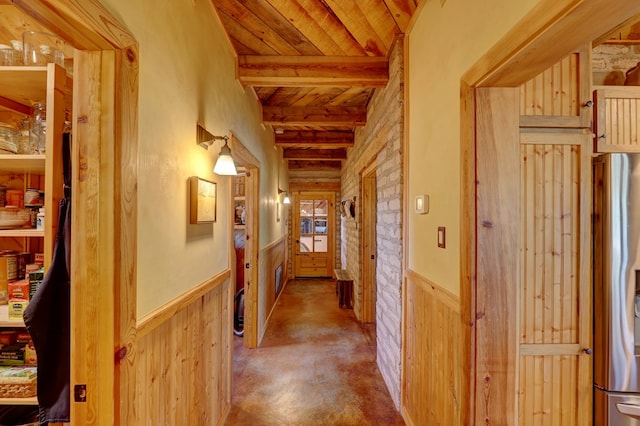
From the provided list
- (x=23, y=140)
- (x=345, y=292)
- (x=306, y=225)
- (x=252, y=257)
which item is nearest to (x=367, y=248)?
(x=345, y=292)

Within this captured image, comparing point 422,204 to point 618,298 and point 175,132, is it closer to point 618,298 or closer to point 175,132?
point 618,298

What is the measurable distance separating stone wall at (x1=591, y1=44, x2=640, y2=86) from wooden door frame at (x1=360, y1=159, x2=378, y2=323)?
2334 mm

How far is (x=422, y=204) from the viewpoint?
1718 millimetres

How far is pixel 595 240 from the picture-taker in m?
1.38

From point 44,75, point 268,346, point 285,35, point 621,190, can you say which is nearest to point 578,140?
point 621,190

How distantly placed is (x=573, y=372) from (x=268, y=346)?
2639 millimetres

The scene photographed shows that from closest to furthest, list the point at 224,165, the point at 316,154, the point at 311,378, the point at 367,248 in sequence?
the point at 224,165 → the point at 311,378 → the point at 367,248 → the point at 316,154

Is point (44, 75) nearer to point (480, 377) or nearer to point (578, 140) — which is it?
point (480, 377)

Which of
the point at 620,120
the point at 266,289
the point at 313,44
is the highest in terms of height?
the point at 313,44

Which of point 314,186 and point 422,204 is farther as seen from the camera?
point 314,186

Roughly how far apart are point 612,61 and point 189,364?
3103 mm

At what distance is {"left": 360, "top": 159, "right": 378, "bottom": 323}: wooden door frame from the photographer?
381 cm

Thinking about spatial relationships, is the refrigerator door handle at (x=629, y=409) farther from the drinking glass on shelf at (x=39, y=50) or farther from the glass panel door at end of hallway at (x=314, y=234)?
the glass panel door at end of hallway at (x=314, y=234)

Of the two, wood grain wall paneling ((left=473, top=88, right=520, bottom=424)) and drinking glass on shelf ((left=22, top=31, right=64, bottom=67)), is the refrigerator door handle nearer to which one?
wood grain wall paneling ((left=473, top=88, right=520, bottom=424))
